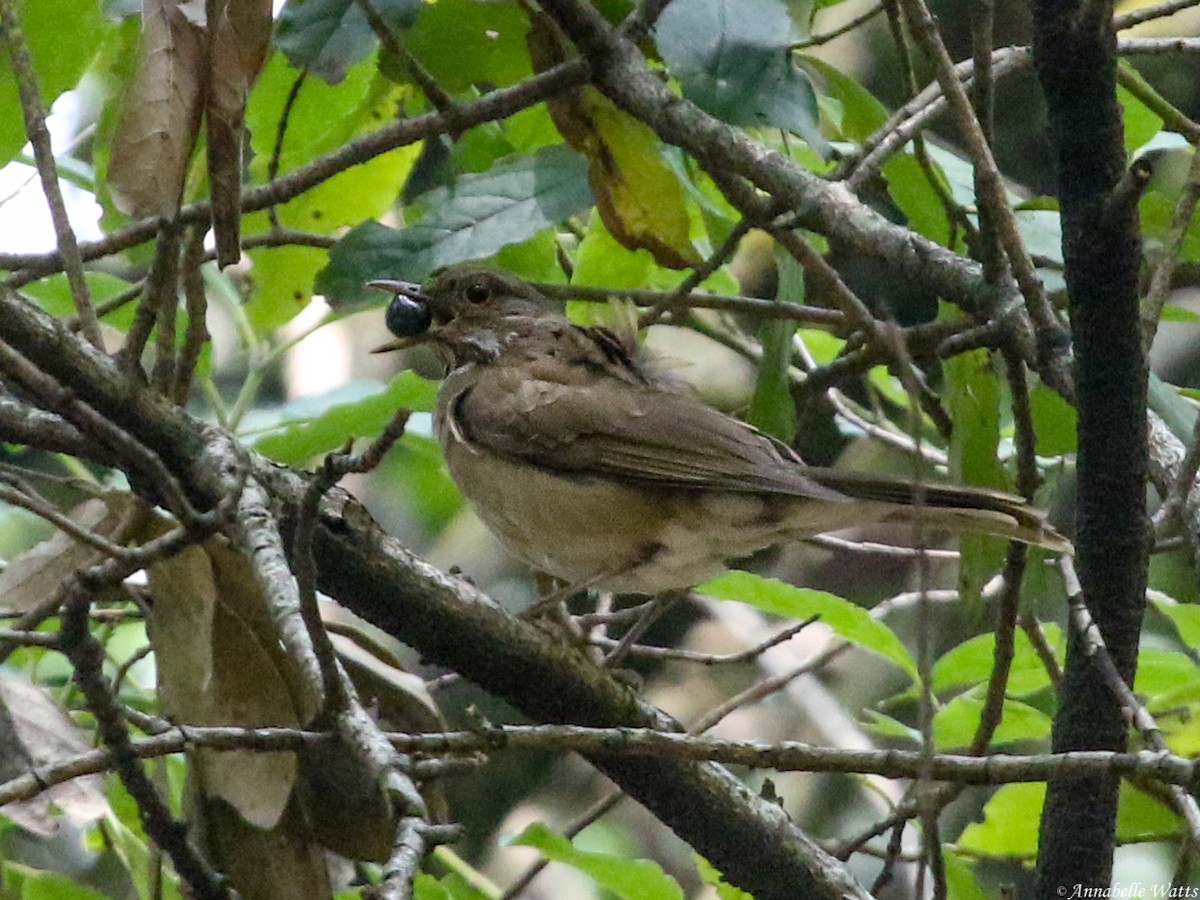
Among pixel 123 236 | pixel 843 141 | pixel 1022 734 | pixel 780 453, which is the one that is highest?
pixel 843 141

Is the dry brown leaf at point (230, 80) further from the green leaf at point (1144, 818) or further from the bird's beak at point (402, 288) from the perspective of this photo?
the green leaf at point (1144, 818)

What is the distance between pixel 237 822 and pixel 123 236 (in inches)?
54.0

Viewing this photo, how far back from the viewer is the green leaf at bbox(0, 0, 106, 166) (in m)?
3.11

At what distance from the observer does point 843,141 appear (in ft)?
14.2

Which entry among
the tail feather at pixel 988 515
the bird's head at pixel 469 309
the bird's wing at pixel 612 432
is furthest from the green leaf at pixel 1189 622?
the bird's head at pixel 469 309

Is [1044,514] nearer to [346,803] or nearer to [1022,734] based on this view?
[1022,734]

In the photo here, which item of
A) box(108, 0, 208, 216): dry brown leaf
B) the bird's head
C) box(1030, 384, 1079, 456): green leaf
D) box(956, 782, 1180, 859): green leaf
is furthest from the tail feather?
the bird's head

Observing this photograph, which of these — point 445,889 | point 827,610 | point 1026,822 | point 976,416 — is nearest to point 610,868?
point 445,889

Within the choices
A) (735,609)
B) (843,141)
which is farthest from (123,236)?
(735,609)

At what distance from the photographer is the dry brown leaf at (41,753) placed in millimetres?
2672

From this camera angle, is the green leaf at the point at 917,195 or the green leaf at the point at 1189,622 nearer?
the green leaf at the point at 1189,622

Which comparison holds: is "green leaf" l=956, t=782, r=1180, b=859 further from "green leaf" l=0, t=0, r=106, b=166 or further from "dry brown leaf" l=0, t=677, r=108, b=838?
"green leaf" l=0, t=0, r=106, b=166

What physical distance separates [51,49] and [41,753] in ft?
4.56

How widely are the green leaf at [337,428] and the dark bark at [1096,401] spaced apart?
166 cm
